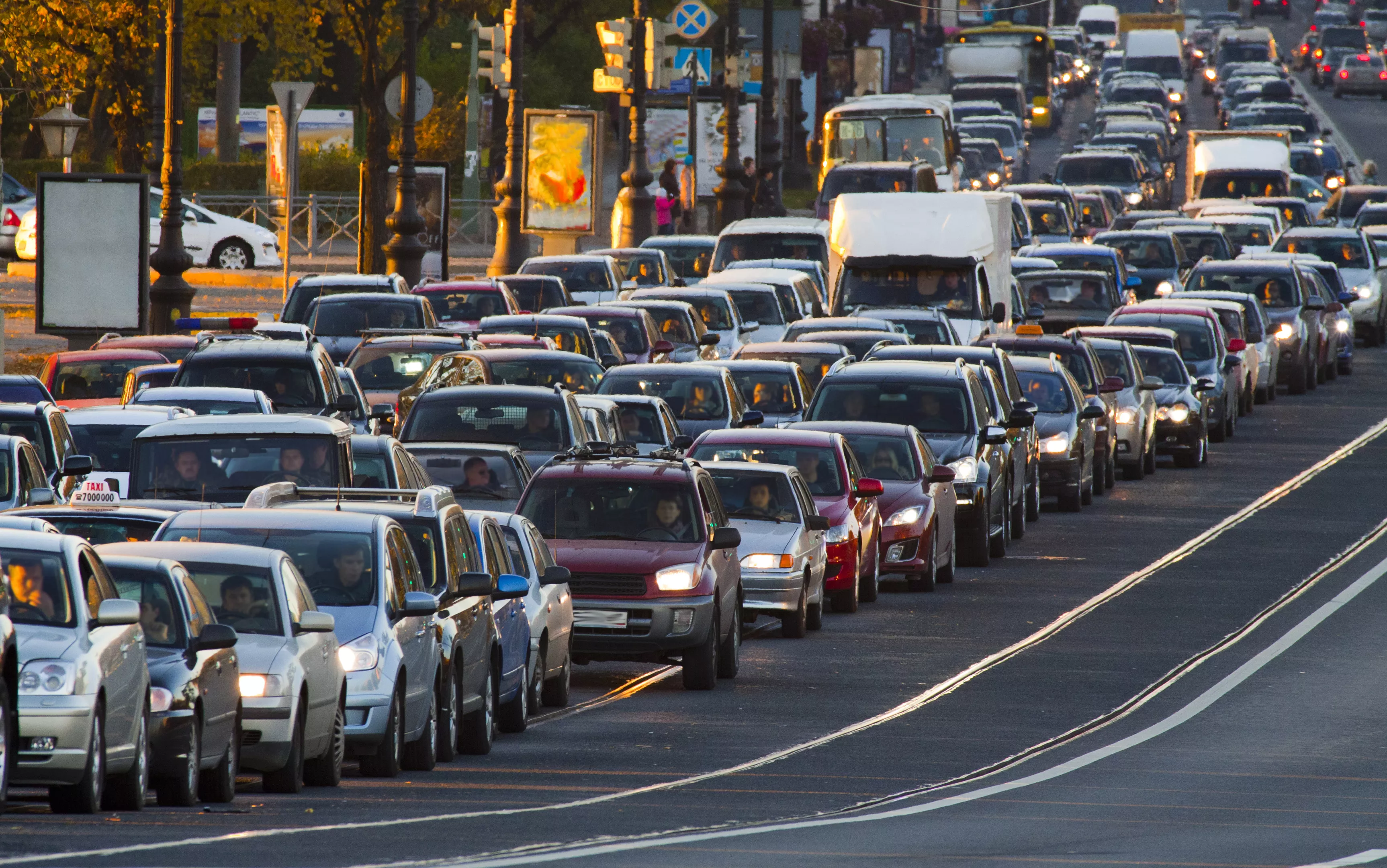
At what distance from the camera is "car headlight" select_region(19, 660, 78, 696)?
40.7ft

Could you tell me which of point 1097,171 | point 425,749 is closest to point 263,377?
point 425,749

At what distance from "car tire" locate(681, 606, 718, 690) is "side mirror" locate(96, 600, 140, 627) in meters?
7.46

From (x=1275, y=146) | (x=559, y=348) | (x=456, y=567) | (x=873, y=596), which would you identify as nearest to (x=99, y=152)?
(x=1275, y=146)

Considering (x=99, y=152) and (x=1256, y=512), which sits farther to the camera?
(x=99, y=152)

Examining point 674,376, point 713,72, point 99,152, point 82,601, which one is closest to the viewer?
point 82,601

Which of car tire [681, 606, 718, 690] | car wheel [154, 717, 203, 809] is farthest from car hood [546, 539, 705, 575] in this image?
car wheel [154, 717, 203, 809]

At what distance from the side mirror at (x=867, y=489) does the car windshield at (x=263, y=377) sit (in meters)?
4.82

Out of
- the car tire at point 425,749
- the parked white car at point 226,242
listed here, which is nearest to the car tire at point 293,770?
the car tire at point 425,749

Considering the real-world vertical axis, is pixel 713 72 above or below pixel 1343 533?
above

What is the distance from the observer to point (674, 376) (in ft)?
98.1

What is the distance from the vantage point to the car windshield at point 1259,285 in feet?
150

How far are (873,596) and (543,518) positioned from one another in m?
5.44

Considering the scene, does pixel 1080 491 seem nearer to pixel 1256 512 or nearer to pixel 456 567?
pixel 1256 512

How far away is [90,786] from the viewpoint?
12.6m
